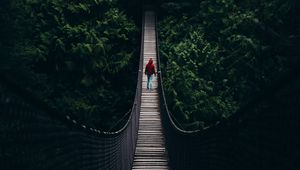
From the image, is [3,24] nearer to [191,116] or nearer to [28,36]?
[28,36]

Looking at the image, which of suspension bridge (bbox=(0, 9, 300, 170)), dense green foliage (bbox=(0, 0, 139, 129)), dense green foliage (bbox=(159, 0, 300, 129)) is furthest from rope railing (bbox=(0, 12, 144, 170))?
dense green foliage (bbox=(0, 0, 139, 129))

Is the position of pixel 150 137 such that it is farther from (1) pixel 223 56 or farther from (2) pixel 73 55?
(2) pixel 73 55

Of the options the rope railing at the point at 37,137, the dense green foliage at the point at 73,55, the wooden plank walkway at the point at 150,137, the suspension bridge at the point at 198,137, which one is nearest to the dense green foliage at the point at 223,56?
the wooden plank walkway at the point at 150,137

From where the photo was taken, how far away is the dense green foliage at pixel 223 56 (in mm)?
18203

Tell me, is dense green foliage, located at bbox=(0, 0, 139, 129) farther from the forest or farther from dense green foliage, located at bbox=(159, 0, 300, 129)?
dense green foliage, located at bbox=(159, 0, 300, 129)

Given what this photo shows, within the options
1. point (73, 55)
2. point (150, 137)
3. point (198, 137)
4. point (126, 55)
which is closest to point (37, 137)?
point (198, 137)

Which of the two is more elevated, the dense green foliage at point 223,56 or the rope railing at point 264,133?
the dense green foliage at point 223,56

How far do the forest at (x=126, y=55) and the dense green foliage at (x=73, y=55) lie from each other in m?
0.04

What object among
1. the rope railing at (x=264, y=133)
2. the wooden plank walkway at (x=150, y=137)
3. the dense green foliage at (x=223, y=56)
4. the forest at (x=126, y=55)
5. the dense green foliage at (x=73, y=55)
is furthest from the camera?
the dense green foliage at (x=73, y=55)

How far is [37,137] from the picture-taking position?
3.28 m

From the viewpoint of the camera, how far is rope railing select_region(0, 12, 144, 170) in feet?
8.77

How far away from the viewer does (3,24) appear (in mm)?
21203

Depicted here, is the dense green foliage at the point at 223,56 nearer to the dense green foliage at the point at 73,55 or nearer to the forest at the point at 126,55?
the forest at the point at 126,55

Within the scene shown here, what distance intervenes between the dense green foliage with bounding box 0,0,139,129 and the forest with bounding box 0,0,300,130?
0.04 meters
